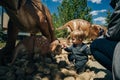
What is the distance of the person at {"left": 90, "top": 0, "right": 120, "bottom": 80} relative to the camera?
116 inches

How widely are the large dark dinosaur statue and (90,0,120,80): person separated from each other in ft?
6.46

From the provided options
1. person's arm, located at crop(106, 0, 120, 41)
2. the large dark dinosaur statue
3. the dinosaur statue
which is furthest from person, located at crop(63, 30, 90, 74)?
the dinosaur statue

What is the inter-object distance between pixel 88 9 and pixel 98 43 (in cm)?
1832

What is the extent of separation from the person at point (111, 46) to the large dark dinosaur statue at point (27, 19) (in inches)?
77.5

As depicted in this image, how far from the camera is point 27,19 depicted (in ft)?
19.7

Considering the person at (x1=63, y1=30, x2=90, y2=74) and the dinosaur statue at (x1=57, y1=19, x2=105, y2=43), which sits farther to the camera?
the dinosaur statue at (x1=57, y1=19, x2=105, y2=43)

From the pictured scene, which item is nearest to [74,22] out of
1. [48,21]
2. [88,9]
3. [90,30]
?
[90,30]

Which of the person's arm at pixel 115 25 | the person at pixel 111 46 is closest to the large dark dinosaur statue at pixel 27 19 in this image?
the person at pixel 111 46

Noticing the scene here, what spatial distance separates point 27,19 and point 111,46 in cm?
261

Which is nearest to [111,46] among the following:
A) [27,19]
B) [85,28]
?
[27,19]

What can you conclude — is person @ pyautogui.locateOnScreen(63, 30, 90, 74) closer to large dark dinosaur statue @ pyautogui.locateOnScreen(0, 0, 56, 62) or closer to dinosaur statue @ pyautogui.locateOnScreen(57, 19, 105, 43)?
large dark dinosaur statue @ pyautogui.locateOnScreen(0, 0, 56, 62)

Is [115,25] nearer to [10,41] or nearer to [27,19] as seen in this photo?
[27,19]

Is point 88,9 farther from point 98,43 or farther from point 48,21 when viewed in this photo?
Result: point 98,43

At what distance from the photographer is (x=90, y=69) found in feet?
19.7
